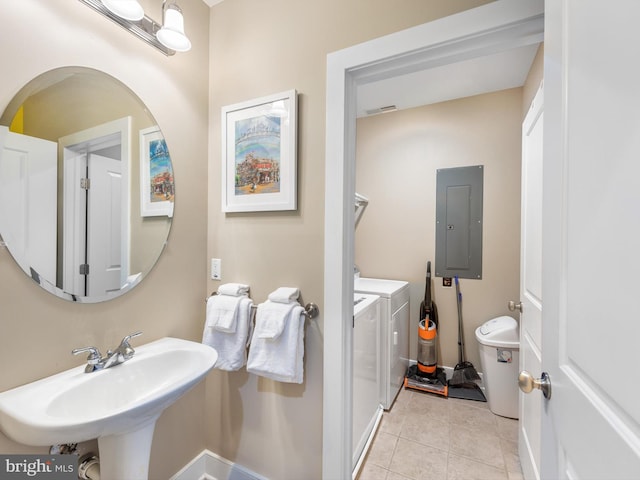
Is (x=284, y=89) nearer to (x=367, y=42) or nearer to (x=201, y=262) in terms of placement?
(x=367, y=42)

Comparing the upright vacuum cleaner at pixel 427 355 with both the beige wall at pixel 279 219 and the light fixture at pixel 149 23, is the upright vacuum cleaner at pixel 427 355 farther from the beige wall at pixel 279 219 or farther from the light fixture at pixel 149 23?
the light fixture at pixel 149 23

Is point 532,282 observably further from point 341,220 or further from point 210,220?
point 210,220

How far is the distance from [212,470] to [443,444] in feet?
4.72

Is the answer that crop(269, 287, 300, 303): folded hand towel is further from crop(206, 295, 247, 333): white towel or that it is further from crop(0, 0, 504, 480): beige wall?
crop(206, 295, 247, 333): white towel

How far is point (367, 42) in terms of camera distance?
3.84ft

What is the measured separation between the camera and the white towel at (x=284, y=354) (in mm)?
1230

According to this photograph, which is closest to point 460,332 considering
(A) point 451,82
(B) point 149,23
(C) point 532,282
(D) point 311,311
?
(C) point 532,282

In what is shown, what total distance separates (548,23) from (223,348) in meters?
1.66

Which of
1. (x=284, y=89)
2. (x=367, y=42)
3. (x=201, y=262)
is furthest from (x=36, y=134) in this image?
(x=367, y=42)

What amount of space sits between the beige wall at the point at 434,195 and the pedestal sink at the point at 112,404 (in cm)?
215

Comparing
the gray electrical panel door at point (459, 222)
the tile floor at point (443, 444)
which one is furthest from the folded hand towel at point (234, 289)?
the gray electrical panel door at point (459, 222)

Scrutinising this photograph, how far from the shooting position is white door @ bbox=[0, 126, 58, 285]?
0.91m

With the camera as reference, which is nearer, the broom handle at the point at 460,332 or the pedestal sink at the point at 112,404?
the pedestal sink at the point at 112,404

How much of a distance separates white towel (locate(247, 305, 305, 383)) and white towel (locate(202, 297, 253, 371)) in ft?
0.31
